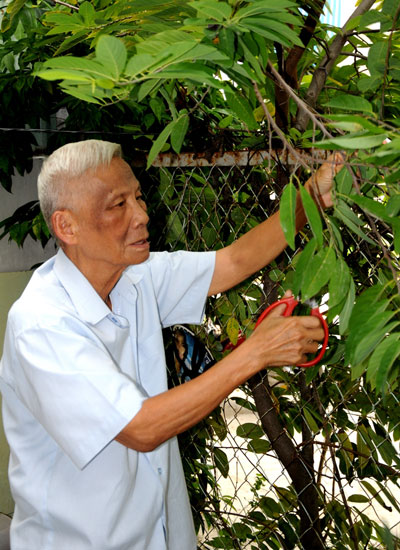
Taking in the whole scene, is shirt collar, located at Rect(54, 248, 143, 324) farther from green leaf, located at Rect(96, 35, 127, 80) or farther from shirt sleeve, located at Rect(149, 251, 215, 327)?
green leaf, located at Rect(96, 35, 127, 80)

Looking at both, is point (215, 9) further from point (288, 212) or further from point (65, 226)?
point (65, 226)

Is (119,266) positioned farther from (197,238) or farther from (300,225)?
(197,238)

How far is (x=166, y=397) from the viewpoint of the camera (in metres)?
1.09

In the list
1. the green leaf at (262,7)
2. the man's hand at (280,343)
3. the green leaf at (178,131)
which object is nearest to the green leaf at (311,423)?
the man's hand at (280,343)

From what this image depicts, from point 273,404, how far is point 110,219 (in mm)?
693

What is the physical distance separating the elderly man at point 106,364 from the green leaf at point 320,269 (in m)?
0.17

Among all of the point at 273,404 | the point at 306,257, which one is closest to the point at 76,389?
the point at 306,257

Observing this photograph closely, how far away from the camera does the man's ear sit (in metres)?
1.30

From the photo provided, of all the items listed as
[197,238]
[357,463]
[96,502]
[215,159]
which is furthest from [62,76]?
[357,463]

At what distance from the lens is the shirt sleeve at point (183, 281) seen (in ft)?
4.98

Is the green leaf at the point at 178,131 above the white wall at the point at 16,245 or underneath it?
above

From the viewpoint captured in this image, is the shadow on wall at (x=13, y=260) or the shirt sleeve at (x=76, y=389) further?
the shadow on wall at (x=13, y=260)

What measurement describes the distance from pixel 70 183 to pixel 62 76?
0.54 metres

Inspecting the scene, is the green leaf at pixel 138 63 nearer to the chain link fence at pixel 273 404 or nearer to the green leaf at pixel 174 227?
the chain link fence at pixel 273 404
